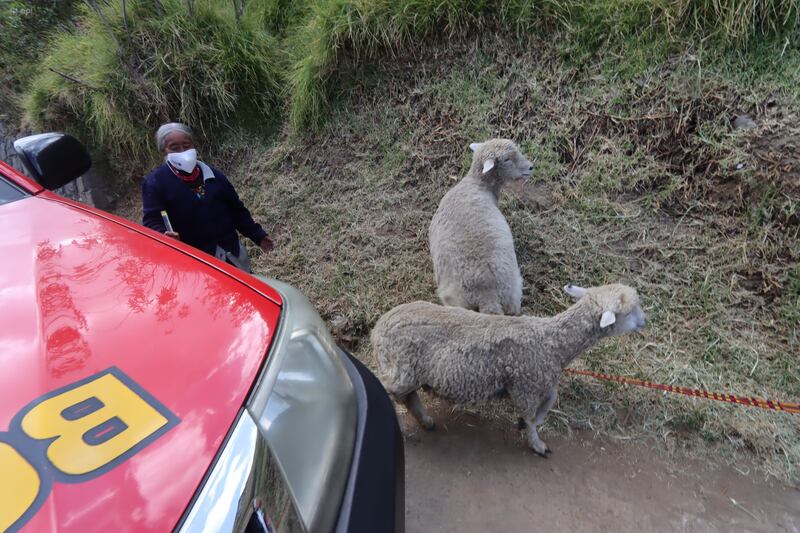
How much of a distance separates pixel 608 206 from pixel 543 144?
1051 millimetres

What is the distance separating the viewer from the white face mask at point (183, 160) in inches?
124

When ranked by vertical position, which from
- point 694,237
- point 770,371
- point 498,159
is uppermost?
point 498,159

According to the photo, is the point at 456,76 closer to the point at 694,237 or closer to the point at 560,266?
the point at 560,266

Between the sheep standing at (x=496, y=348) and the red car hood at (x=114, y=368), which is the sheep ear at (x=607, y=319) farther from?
the red car hood at (x=114, y=368)

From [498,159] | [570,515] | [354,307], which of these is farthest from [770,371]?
[354,307]

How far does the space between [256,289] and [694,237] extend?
3.70 m

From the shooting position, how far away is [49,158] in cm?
262

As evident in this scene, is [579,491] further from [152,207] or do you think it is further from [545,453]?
→ [152,207]

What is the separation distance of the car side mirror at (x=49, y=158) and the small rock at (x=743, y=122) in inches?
211

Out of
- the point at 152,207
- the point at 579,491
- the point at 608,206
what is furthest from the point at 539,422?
the point at 152,207

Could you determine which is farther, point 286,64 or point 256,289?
point 286,64

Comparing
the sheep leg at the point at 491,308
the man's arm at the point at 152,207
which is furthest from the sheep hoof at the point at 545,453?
the man's arm at the point at 152,207

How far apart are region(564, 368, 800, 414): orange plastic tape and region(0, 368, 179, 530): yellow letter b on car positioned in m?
2.89

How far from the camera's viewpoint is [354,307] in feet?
13.6
